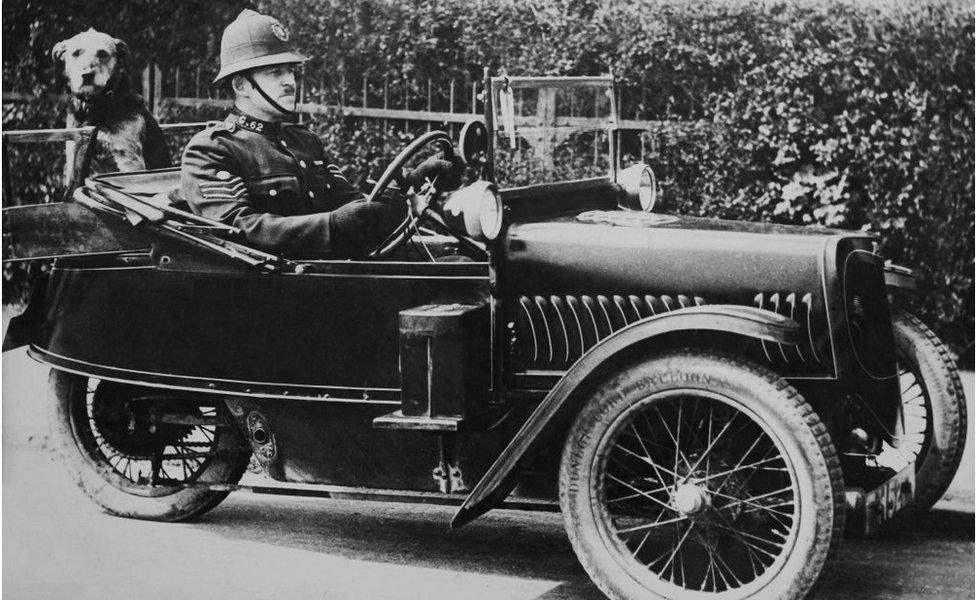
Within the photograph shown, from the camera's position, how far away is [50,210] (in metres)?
3.41

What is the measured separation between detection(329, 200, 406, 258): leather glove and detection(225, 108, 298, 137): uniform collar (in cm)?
41

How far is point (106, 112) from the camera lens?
3.52m

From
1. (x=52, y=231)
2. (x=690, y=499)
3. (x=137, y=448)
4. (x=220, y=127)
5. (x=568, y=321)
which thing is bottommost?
(x=137, y=448)

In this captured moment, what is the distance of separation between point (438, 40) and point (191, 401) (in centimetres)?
141

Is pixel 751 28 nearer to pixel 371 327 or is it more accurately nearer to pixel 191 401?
pixel 371 327

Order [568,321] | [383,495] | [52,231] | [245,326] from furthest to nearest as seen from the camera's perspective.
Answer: [52,231]
[245,326]
[383,495]
[568,321]

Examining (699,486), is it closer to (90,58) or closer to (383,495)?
(383,495)

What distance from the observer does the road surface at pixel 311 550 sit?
303 centimetres

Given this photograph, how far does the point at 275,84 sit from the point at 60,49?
0.75m

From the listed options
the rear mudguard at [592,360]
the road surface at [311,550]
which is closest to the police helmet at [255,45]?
the road surface at [311,550]

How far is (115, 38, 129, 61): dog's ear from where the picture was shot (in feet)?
11.3

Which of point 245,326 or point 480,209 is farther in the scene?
point 245,326

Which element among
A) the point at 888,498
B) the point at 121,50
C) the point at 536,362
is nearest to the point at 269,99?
the point at 121,50

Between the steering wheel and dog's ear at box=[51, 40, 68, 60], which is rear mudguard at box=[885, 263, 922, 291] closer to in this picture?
the steering wheel
